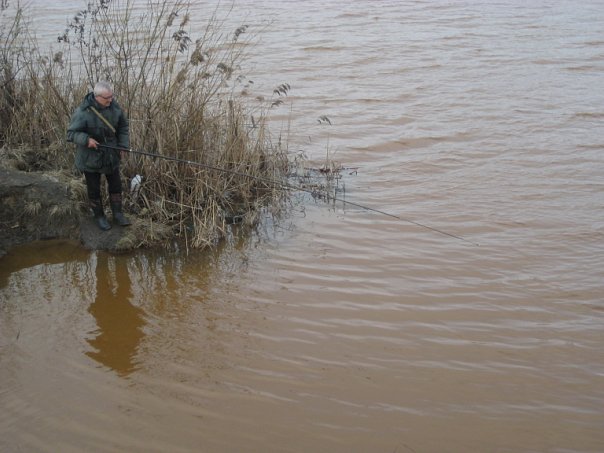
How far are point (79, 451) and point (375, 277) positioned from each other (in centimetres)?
304

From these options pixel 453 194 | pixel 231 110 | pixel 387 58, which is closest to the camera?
pixel 231 110

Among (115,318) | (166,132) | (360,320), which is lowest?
(115,318)

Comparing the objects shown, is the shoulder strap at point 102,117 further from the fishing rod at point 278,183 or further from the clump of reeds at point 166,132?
the clump of reeds at point 166,132

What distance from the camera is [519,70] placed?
13281mm

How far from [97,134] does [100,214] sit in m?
0.84

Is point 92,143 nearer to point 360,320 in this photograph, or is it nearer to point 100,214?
point 100,214

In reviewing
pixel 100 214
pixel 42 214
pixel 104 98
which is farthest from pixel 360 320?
pixel 42 214

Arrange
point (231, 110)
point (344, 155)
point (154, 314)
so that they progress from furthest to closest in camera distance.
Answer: point (344, 155)
point (231, 110)
point (154, 314)

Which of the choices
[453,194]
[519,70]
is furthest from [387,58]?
[453,194]

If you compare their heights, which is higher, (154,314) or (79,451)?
(154,314)

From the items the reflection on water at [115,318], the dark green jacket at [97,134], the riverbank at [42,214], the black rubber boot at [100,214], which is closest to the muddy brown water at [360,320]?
the reflection on water at [115,318]

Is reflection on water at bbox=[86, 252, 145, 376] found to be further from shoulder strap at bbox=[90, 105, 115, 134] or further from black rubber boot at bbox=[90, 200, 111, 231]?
shoulder strap at bbox=[90, 105, 115, 134]

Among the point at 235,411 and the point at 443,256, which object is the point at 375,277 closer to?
the point at 443,256

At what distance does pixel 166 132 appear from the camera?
24.1ft
